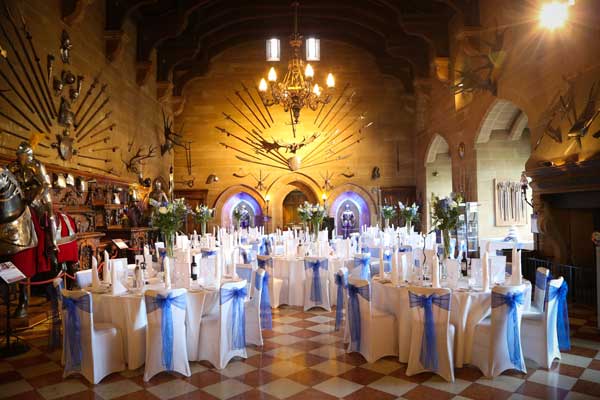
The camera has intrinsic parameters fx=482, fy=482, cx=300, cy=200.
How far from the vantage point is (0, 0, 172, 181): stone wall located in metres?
7.84

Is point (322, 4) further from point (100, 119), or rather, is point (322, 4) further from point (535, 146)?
point (535, 146)

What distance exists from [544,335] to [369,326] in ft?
5.07

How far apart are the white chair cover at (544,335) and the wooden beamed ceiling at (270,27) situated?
7733 millimetres

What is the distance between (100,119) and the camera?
10133 millimetres

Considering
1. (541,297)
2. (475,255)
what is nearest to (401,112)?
(475,255)

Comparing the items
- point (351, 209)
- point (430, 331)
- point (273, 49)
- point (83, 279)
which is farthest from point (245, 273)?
point (273, 49)

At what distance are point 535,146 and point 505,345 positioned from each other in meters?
4.68

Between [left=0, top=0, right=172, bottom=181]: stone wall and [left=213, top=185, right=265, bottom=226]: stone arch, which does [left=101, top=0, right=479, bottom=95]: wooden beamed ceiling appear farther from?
[left=213, top=185, right=265, bottom=226]: stone arch

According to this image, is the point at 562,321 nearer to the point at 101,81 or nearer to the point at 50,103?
the point at 50,103

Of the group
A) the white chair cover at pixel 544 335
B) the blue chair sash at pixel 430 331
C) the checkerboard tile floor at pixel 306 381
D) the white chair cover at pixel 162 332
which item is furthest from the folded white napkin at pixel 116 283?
the white chair cover at pixel 544 335

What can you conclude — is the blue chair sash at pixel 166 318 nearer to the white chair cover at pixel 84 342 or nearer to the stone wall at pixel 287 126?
the white chair cover at pixel 84 342

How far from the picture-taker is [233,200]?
1625cm

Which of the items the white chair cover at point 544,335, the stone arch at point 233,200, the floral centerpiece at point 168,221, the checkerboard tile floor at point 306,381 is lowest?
the checkerboard tile floor at point 306,381

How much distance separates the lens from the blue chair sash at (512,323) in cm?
410
